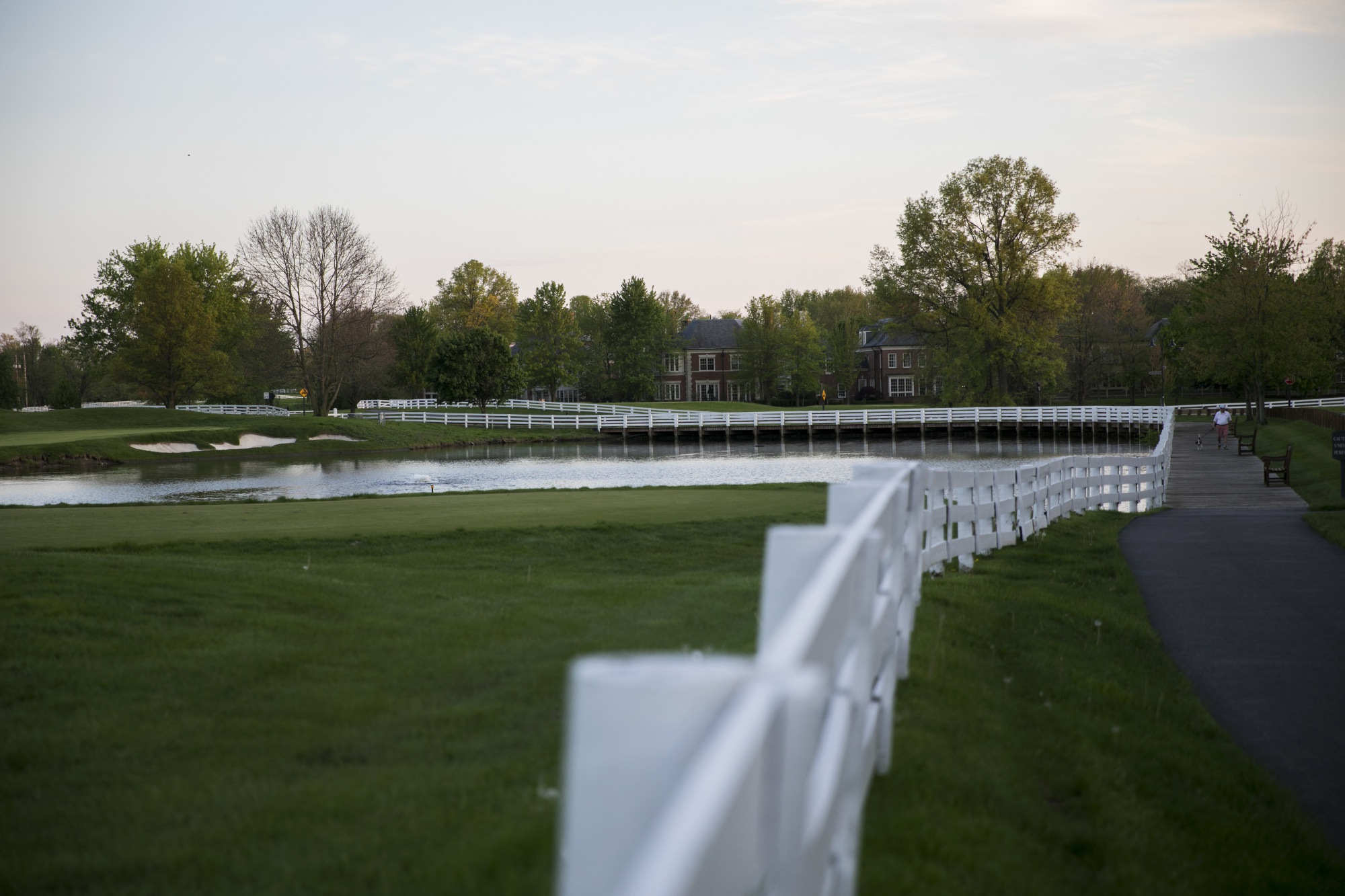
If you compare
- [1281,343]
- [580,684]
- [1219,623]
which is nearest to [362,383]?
[1281,343]

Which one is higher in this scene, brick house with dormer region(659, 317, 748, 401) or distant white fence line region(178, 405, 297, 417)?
brick house with dormer region(659, 317, 748, 401)

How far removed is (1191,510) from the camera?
21422mm

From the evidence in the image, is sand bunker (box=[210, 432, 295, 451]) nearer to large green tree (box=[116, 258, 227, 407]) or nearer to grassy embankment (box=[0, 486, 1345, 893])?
large green tree (box=[116, 258, 227, 407])

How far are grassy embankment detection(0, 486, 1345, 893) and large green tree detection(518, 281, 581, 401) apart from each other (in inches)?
3489

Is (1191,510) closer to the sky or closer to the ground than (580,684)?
closer to the ground

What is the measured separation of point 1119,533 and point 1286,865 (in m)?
12.9

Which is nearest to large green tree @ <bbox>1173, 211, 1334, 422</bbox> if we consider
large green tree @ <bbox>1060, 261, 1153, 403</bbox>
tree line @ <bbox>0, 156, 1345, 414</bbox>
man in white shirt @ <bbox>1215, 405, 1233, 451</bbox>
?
tree line @ <bbox>0, 156, 1345, 414</bbox>

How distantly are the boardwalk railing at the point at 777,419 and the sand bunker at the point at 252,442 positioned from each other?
1042 cm

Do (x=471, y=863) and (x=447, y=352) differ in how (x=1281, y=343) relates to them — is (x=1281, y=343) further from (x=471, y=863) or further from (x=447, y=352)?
(x=471, y=863)

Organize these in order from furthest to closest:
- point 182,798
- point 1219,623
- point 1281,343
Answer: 1. point 1281,343
2. point 1219,623
3. point 182,798

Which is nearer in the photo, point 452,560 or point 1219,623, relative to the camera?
point 1219,623

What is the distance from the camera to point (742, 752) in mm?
1451

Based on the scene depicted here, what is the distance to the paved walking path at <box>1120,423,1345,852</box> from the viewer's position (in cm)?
692

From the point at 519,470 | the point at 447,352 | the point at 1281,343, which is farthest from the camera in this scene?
the point at 447,352
